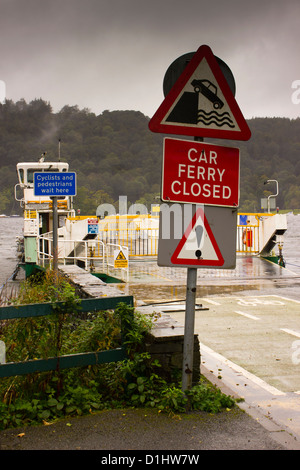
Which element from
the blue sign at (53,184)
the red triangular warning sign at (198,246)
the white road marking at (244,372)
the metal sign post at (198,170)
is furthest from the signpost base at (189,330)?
the blue sign at (53,184)

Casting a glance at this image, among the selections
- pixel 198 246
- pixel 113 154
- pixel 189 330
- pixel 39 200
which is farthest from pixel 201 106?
pixel 113 154

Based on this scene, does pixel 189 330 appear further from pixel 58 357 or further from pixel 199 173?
Result: pixel 199 173

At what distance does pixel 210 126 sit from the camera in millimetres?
4219

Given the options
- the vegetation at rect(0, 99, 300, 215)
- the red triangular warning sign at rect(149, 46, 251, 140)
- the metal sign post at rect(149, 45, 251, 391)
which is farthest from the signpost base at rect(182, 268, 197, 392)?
the vegetation at rect(0, 99, 300, 215)

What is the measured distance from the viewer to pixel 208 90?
4.20 metres

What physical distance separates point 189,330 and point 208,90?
6.49ft

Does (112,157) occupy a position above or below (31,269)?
above

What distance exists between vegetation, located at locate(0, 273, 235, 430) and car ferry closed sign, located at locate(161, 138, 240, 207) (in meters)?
1.21

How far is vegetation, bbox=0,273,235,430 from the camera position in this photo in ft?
13.7

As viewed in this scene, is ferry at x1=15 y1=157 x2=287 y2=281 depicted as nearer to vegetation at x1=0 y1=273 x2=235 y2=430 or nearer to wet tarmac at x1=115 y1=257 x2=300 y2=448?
wet tarmac at x1=115 y1=257 x2=300 y2=448

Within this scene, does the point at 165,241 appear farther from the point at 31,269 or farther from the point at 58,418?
the point at 31,269

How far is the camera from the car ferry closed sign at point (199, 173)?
13.6 feet
